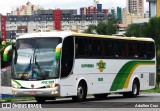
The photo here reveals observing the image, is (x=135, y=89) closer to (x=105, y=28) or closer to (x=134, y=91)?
(x=134, y=91)

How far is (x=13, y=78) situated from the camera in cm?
2448

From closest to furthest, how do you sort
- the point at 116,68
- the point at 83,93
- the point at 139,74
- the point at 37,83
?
the point at 37,83
the point at 83,93
the point at 116,68
the point at 139,74

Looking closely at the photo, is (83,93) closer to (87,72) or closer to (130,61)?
(87,72)

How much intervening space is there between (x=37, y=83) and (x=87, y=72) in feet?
10.7

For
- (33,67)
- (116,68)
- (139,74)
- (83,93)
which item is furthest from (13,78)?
(139,74)

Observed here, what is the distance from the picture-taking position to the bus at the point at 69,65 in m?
23.7

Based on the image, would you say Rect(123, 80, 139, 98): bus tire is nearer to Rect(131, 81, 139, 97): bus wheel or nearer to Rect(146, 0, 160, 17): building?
Rect(131, 81, 139, 97): bus wheel

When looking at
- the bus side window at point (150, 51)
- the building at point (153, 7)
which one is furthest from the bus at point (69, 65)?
the building at point (153, 7)

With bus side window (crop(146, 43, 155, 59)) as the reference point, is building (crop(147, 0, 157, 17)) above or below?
below

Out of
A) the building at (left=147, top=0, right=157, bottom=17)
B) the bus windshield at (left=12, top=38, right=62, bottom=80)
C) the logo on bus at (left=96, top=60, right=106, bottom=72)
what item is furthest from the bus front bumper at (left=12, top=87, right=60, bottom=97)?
the building at (left=147, top=0, right=157, bottom=17)

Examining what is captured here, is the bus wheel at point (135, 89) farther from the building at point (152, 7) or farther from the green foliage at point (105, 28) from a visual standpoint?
the building at point (152, 7)

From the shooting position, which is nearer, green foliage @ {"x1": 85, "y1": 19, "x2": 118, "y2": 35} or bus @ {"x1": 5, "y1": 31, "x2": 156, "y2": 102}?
bus @ {"x1": 5, "y1": 31, "x2": 156, "y2": 102}

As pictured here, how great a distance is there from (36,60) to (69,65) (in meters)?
1.47

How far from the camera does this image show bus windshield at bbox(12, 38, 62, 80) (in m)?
23.7
